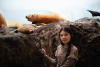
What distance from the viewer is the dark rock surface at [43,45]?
11.3 ft

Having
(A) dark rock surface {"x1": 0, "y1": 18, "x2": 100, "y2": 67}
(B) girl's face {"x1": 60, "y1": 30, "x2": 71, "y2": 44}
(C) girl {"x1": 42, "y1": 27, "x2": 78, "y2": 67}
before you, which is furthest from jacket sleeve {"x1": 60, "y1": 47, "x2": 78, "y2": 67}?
(A) dark rock surface {"x1": 0, "y1": 18, "x2": 100, "y2": 67}

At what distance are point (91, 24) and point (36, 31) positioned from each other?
4.23 feet

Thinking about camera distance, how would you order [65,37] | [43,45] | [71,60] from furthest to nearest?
[43,45]
[65,37]
[71,60]

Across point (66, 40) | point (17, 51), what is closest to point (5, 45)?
point (17, 51)

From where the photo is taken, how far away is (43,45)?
3.86m

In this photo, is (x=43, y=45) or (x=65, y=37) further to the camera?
(x=43, y=45)

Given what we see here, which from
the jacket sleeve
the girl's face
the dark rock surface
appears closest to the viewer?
the jacket sleeve

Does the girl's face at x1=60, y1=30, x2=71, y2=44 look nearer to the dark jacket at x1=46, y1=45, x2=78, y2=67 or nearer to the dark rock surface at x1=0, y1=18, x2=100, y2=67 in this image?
the dark jacket at x1=46, y1=45, x2=78, y2=67

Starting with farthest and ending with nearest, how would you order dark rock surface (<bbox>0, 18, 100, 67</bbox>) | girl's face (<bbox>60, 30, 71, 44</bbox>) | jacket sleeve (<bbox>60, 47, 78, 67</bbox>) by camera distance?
dark rock surface (<bbox>0, 18, 100, 67</bbox>)
girl's face (<bbox>60, 30, 71, 44</bbox>)
jacket sleeve (<bbox>60, 47, 78, 67</bbox>)

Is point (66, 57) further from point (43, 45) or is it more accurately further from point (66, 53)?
point (43, 45)

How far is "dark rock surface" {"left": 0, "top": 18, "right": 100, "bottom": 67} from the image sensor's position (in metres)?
3.46

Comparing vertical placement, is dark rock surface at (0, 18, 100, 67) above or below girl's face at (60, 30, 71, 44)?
below

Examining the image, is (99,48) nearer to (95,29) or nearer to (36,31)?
(95,29)

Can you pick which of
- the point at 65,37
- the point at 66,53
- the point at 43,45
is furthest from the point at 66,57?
the point at 43,45
